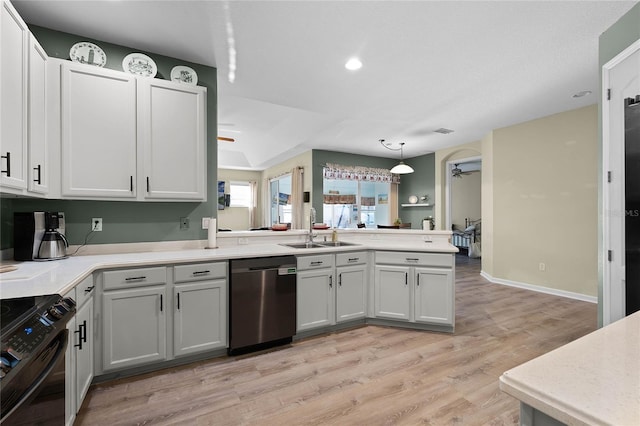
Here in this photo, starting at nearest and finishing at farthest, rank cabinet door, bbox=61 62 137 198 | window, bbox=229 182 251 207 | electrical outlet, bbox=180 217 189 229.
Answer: cabinet door, bbox=61 62 137 198, electrical outlet, bbox=180 217 189 229, window, bbox=229 182 251 207

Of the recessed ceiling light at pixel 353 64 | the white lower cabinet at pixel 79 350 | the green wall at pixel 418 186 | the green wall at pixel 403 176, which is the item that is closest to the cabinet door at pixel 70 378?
the white lower cabinet at pixel 79 350

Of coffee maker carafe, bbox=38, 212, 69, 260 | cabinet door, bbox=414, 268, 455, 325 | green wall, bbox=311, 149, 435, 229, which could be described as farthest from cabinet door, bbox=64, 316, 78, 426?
green wall, bbox=311, 149, 435, 229

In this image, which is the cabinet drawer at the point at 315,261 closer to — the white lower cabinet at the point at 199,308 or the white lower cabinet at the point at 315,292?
the white lower cabinet at the point at 315,292

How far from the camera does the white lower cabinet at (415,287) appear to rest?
9.96 feet

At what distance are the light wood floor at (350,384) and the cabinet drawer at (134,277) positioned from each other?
72 cm

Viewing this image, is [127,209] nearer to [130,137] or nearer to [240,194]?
[130,137]

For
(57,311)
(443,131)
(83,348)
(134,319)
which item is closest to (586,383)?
(57,311)

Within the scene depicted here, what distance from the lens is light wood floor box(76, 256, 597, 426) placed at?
1820 mm

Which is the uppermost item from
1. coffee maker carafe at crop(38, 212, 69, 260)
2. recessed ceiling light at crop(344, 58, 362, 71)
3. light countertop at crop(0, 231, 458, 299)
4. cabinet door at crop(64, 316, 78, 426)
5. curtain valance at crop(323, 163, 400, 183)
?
recessed ceiling light at crop(344, 58, 362, 71)

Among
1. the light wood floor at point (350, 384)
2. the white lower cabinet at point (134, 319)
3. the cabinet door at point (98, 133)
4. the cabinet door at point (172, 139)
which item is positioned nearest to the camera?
the light wood floor at point (350, 384)

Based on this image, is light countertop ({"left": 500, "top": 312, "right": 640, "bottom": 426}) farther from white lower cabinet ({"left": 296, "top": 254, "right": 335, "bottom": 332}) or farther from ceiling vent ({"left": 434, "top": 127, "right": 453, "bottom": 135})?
ceiling vent ({"left": 434, "top": 127, "right": 453, "bottom": 135})

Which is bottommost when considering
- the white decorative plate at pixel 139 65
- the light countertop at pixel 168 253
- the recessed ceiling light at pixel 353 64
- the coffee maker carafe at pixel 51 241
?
the light countertop at pixel 168 253

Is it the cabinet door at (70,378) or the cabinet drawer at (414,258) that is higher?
the cabinet drawer at (414,258)

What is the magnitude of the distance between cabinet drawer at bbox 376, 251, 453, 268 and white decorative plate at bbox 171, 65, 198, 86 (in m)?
2.59
